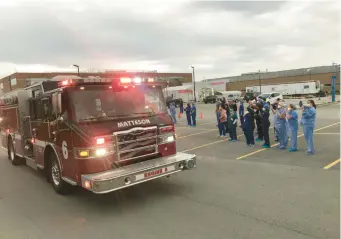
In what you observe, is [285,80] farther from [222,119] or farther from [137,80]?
[137,80]

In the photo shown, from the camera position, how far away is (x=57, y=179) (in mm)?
7055

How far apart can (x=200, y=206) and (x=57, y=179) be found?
11.0ft

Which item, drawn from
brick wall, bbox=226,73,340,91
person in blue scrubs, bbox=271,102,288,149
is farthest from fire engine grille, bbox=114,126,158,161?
brick wall, bbox=226,73,340,91

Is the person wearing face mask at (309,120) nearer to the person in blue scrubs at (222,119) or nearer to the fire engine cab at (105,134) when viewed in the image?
the fire engine cab at (105,134)

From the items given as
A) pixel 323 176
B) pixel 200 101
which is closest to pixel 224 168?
pixel 323 176

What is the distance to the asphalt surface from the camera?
15.6 ft

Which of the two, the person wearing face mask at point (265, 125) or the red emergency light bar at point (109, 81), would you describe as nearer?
the red emergency light bar at point (109, 81)

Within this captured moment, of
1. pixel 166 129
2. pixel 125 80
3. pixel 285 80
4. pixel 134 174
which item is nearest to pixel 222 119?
pixel 166 129

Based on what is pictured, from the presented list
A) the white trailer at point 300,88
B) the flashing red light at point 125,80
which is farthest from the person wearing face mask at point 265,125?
the white trailer at point 300,88

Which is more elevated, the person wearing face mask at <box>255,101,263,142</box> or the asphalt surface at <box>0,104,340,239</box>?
the person wearing face mask at <box>255,101,263,142</box>

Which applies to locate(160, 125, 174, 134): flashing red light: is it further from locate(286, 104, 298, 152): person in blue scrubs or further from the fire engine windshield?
locate(286, 104, 298, 152): person in blue scrubs

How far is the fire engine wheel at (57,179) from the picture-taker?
6.83m

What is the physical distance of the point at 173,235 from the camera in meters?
4.59

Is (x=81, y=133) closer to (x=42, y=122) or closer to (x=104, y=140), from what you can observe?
(x=104, y=140)
